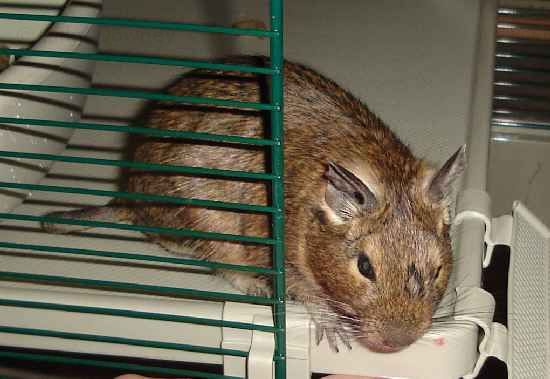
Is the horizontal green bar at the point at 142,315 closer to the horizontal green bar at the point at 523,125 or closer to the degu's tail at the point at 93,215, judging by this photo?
the degu's tail at the point at 93,215

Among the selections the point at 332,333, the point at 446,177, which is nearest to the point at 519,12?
the point at 446,177

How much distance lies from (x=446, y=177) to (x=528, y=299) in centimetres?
56

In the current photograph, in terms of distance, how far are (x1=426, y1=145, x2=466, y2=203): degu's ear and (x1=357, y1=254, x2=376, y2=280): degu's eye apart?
0.24 m

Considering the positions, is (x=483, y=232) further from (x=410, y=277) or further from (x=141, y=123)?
(x=141, y=123)

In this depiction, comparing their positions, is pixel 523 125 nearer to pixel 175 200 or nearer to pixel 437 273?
pixel 437 273

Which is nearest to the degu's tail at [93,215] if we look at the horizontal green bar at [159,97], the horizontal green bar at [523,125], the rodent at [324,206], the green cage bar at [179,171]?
the rodent at [324,206]

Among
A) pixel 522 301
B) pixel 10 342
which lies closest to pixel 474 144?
pixel 522 301

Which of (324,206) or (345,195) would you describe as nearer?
(345,195)

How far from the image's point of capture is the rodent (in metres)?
1.60

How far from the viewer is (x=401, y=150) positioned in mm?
1971

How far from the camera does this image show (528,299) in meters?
2.04

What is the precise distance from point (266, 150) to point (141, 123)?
0.56 metres

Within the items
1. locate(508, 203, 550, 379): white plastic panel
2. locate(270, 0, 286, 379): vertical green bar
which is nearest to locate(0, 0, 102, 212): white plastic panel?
locate(270, 0, 286, 379): vertical green bar

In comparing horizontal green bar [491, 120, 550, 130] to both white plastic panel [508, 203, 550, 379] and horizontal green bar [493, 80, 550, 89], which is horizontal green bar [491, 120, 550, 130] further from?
white plastic panel [508, 203, 550, 379]
